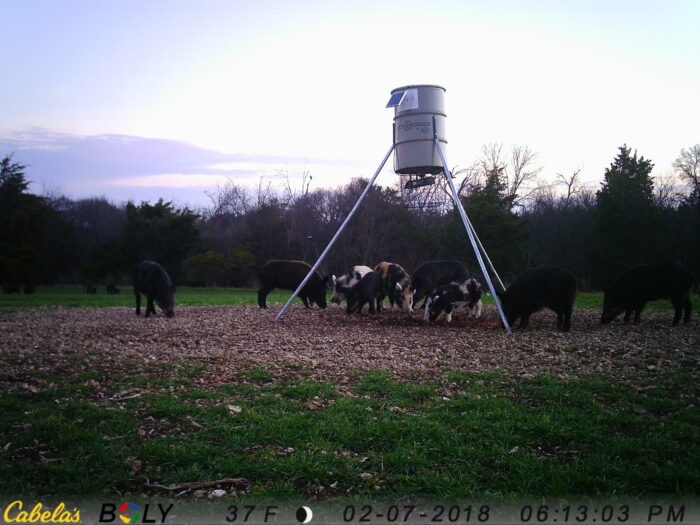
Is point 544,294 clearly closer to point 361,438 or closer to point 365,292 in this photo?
point 365,292

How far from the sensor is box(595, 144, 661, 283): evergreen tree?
1192 inches

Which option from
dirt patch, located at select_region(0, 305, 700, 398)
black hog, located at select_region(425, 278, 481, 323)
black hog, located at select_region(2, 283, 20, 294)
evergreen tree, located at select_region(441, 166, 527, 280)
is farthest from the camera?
black hog, located at select_region(2, 283, 20, 294)

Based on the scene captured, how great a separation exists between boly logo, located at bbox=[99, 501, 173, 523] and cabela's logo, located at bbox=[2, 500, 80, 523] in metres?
0.17

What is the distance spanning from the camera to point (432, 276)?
14.1 meters

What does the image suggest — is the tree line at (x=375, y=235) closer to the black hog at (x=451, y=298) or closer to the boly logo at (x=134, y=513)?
the black hog at (x=451, y=298)

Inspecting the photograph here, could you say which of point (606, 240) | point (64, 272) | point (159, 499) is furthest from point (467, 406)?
point (64, 272)

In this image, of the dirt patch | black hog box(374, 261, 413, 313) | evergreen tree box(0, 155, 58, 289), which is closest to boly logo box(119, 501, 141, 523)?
the dirt patch

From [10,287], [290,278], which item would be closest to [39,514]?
[290,278]

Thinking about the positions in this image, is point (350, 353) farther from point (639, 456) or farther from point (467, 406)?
point (639, 456)

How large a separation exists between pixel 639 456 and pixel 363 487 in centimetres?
214

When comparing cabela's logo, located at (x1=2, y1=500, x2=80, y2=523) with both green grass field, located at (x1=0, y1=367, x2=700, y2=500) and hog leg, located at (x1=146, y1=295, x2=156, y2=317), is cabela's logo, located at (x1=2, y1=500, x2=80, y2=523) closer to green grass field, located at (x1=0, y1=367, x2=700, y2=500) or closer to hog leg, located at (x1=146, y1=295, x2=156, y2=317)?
green grass field, located at (x1=0, y1=367, x2=700, y2=500)

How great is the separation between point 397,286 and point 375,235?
1805cm

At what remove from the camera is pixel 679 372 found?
237 inches

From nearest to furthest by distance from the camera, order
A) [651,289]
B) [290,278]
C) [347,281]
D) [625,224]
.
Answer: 1. [651,289]
2. [347,281]
3. [290,278]
4. [625,224]
